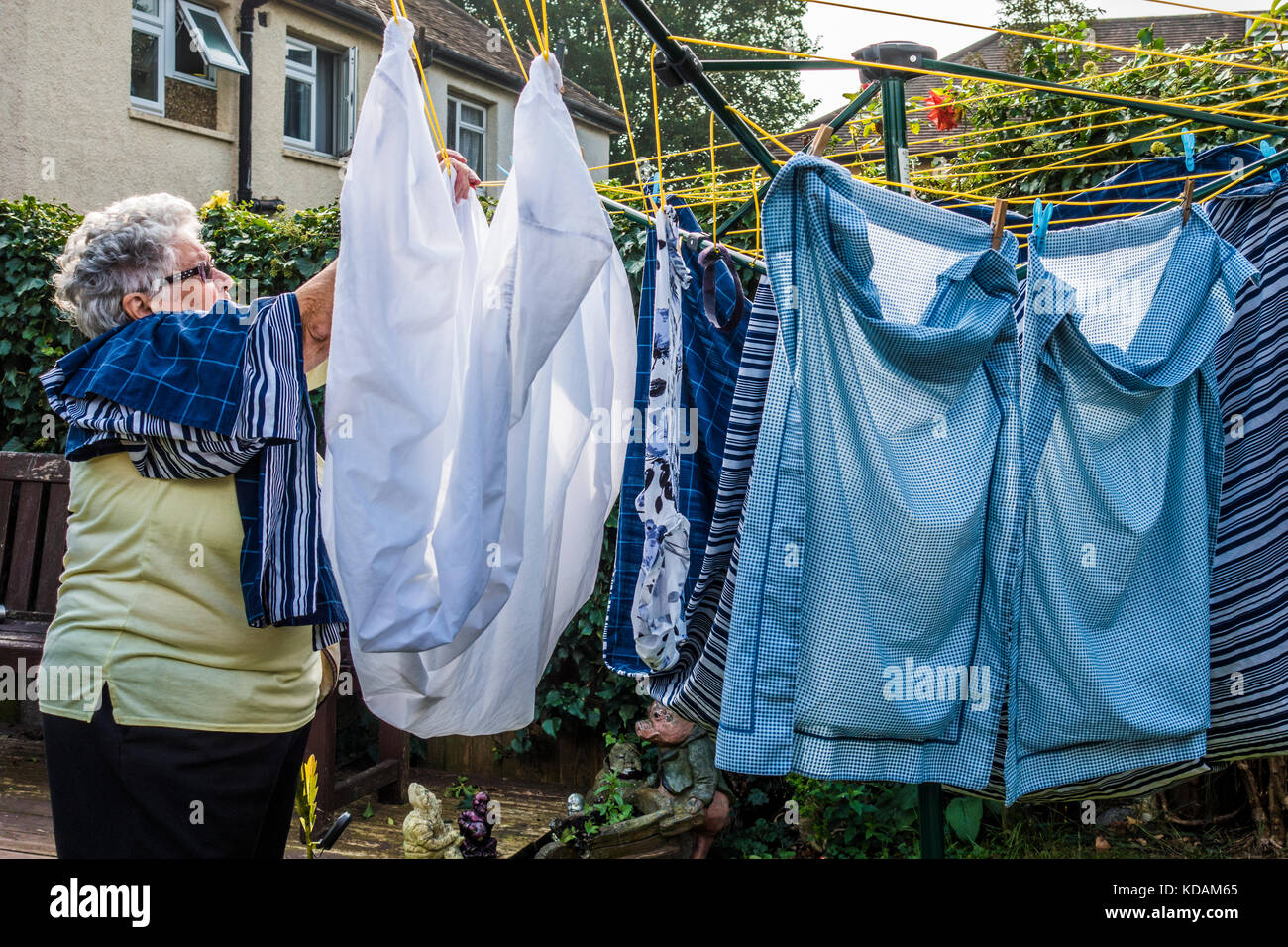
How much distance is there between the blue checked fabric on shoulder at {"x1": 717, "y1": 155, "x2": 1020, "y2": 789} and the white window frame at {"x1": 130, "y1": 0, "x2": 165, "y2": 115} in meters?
9.25

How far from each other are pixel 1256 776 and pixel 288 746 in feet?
10.2

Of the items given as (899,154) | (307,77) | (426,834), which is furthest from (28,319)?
(307,77)

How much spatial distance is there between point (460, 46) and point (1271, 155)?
11.4 meters

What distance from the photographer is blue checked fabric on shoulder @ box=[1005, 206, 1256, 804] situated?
5.74 ft

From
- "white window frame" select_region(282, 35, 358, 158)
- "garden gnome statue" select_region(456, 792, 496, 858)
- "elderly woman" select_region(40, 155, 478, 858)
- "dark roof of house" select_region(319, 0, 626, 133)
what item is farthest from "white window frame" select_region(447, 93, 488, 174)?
"elderly woman" select_region(40, 155, 478, 858)

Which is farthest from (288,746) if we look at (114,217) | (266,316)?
(114,217)

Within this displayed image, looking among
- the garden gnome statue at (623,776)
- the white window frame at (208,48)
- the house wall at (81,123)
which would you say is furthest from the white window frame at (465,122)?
the garden gnome statue at (623,776)

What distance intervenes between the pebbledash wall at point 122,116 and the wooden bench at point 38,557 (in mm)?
4658

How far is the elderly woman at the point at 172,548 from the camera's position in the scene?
70.6 inches

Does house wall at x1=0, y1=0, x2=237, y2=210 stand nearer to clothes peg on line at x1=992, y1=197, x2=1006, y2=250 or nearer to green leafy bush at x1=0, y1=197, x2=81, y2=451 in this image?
green leafy bush at x1=0, y1=197, x2=81, y2=451

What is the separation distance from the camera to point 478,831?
3076mm

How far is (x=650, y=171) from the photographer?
2305mm

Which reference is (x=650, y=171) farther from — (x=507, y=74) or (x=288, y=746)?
(x=507, y=74)

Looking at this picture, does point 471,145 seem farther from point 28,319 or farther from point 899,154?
point 899,154
